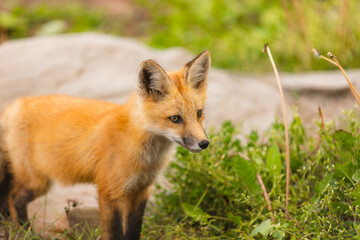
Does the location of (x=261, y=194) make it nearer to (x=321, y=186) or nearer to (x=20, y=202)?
(x=321, y=186)

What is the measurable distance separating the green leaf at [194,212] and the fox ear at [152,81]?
991 mm

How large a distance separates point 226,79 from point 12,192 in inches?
144

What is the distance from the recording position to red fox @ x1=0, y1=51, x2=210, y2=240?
11.0 feet

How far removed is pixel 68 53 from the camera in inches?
253

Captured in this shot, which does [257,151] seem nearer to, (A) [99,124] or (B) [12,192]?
(A) [99,124]

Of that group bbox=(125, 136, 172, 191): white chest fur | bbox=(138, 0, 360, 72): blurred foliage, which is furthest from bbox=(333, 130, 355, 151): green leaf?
bbox=(138, 0, 360, 72): blurred foliage

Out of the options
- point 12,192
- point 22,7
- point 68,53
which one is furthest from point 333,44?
point 22,7

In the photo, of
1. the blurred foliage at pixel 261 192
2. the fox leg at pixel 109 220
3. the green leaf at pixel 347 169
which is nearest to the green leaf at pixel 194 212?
the blurred foliage at pixel 261 192

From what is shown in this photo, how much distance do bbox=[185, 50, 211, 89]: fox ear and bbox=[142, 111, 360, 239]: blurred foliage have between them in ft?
2.15

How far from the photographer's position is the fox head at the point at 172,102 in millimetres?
3264

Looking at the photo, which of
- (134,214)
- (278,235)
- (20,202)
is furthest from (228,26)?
(278,235)

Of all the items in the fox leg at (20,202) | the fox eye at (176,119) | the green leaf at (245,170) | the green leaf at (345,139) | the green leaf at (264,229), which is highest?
the fox eye at (176,119)

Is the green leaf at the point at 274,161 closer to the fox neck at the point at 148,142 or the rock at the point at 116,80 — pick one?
the fox neck at the point at 148,142

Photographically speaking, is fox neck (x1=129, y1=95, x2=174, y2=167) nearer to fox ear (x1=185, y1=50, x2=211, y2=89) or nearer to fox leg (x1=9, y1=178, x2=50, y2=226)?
fox ear (x1=185, y1=50, x2=211, y2=89)
